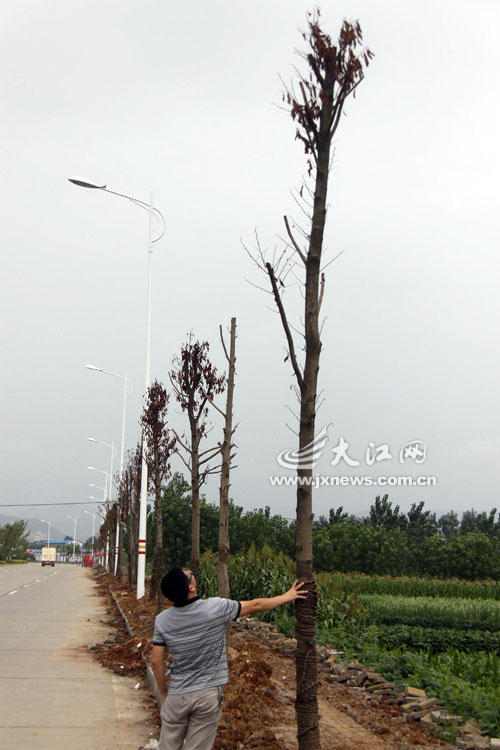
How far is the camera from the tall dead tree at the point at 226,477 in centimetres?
1237

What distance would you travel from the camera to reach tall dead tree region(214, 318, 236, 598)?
12367 mm

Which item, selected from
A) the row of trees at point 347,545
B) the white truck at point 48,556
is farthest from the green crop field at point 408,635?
the white truck at point 48,556

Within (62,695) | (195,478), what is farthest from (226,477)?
(62,695)

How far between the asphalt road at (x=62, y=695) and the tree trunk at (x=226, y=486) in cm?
199

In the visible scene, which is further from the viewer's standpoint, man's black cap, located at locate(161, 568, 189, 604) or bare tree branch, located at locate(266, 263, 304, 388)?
bare tree branch, located at locate(266, 263, 304, 388)

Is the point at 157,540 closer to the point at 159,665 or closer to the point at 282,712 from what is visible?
the point at 282,712

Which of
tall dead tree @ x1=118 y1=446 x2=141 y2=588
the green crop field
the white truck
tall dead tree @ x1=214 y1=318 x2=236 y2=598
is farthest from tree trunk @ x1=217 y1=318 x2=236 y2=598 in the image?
the white truck

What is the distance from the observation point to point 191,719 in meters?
5.16

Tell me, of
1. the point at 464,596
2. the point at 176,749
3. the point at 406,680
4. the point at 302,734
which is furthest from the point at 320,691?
the point at 464,596

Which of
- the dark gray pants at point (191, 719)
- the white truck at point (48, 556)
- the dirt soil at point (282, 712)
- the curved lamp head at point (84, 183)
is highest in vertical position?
the curved lamp head at point (84, 183)

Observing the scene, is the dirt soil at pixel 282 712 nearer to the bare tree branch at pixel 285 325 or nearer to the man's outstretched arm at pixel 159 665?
the man's outstretched arm at pixel 159 665

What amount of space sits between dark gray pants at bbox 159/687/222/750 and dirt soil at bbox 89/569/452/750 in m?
2.13

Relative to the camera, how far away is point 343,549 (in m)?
46.5

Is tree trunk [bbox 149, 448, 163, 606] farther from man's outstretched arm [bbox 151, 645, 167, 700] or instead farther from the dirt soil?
man's outstretched arm [bbox 151, 645, 167, 700]
